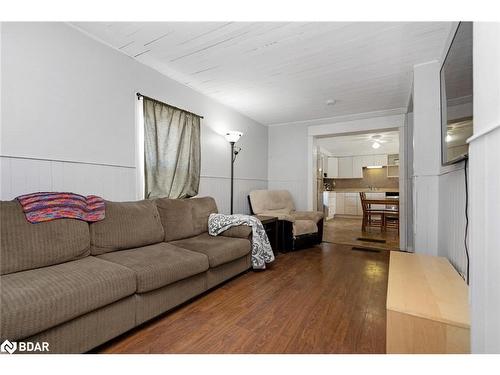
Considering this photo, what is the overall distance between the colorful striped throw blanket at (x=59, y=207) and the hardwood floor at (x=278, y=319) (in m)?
0.90

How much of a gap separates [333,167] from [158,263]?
7731 millimetres

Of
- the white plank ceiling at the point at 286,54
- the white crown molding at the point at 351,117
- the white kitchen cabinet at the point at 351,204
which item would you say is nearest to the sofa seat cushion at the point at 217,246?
the white plank ceiling at the point at 286,54

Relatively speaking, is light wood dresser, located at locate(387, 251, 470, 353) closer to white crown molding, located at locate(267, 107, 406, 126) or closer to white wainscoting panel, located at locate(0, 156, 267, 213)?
white wainscoting panel, located at locate(0, 156, 267, 213)

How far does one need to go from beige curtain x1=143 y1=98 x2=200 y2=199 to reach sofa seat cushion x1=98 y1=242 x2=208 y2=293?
2.77 ft

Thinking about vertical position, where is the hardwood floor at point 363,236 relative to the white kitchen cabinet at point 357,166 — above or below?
below

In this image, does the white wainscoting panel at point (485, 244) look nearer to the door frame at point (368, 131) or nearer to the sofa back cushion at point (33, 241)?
the sofa back cushion at point (33, 241)

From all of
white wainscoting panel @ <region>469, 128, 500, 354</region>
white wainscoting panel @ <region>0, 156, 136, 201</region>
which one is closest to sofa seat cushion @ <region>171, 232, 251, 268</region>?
white wainscoting panel @ <region>0, 156, 136, 201</region>

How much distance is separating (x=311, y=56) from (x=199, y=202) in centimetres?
198

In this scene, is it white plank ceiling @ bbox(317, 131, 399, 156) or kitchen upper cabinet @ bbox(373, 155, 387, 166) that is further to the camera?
kitchen upper cabinet @ bbox(373, 155, 387, 166)

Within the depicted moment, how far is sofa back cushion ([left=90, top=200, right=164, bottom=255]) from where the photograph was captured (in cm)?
190

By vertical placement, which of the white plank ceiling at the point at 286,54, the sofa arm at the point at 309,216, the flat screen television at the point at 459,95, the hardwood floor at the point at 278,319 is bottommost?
the hardwood floor at the point at 278,319

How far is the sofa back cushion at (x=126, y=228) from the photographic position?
190 centimetres
